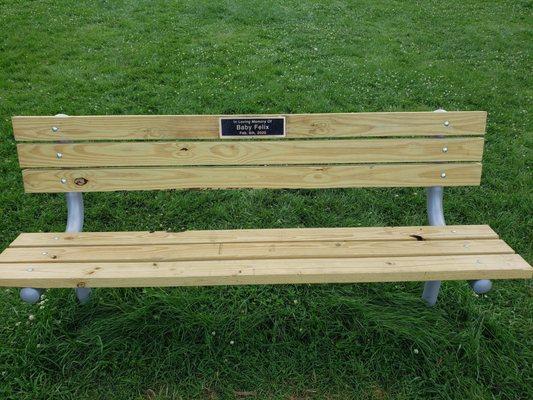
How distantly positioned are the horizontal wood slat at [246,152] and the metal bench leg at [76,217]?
172 millimetres

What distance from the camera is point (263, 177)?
8.59ft

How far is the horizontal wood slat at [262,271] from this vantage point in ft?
6.73

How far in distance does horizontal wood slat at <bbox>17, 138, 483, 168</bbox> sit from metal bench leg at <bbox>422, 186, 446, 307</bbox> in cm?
19

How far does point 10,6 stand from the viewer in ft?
24.1

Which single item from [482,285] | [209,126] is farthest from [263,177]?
[482,285]

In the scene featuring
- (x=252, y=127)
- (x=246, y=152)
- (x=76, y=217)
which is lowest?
(x=76, y=217)

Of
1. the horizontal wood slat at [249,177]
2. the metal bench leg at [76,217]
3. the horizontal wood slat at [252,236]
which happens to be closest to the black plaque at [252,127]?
the horizontal wood slat at [249,177]

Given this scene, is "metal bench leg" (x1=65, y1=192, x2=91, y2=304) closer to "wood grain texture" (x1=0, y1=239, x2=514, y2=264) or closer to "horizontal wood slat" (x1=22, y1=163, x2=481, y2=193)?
"horizontal wood slat" (x1=22, y1=163, x2=481, y2=193)

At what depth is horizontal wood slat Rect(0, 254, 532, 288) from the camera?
2.05 meters

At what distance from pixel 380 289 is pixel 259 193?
1.26 metres

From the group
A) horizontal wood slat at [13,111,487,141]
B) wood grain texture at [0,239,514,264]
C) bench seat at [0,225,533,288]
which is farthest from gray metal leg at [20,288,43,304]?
horizontal wood slat at [13,111,487,141]

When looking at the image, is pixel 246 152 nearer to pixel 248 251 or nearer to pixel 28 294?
pixel 248 251

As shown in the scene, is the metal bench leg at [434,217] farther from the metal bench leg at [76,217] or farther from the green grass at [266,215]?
the metal bench leg at [76,217]

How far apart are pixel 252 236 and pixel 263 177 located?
0.34 metres
